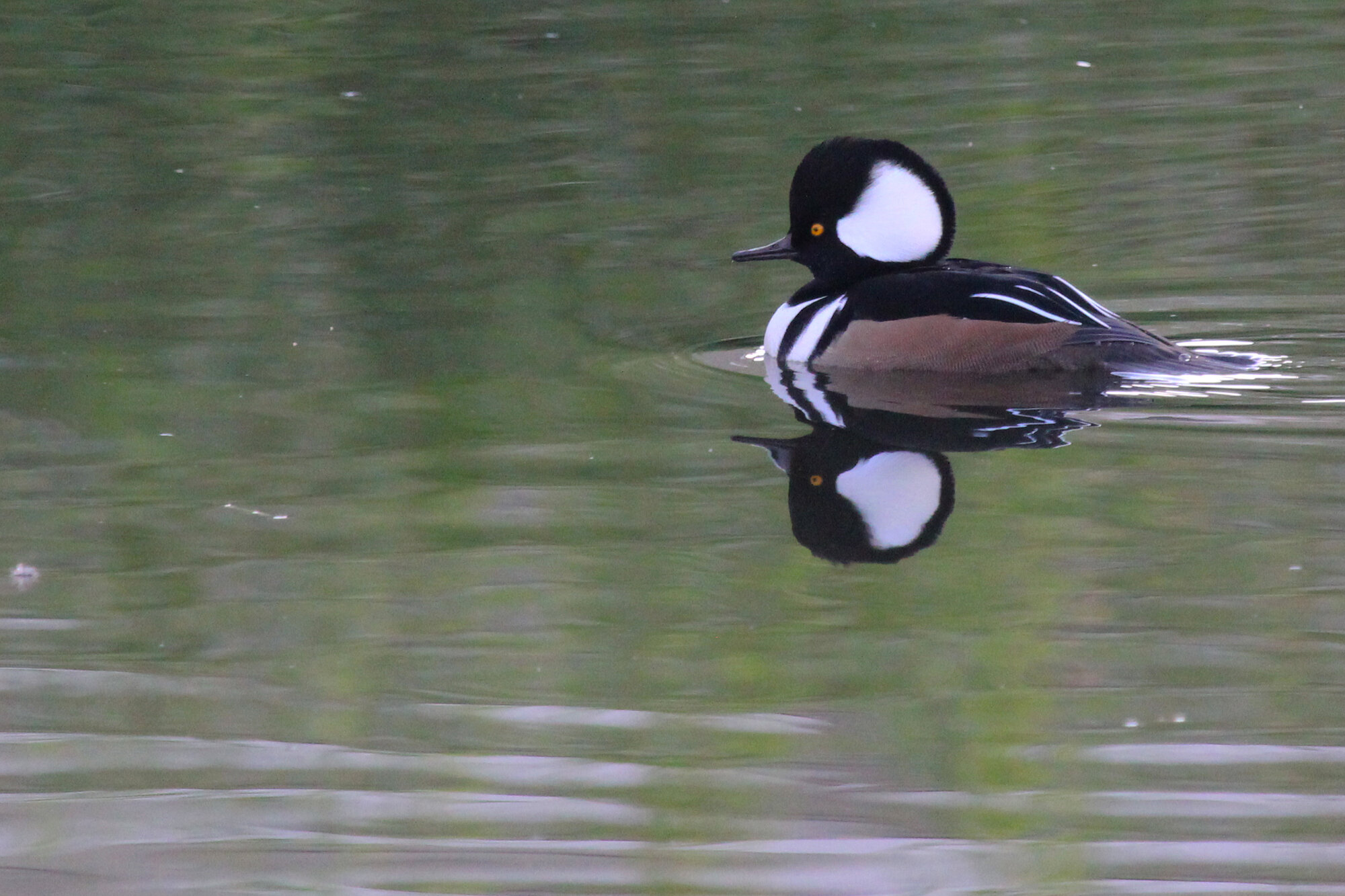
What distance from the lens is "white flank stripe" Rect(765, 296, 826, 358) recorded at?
24.7ft

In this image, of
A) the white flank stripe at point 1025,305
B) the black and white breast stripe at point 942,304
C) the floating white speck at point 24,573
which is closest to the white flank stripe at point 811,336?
the black and white breast stripe at point 942,304

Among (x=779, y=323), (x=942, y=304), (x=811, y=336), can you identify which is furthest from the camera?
(x=779, y=323)

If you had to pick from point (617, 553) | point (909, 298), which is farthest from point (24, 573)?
point (909, 298)

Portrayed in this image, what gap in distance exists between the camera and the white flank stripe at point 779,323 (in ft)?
24.7

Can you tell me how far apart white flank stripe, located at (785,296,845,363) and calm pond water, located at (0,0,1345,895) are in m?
0.29

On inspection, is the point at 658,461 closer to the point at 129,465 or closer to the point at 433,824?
the point at 129,465

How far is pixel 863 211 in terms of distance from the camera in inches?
302

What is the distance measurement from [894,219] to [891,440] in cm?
166

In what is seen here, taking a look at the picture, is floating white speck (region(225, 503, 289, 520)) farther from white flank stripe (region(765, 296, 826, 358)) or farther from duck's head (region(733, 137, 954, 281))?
duck's head (region(733, 137, 954, 281))

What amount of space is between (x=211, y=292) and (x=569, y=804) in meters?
5.31

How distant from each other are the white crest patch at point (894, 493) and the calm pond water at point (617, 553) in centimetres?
6

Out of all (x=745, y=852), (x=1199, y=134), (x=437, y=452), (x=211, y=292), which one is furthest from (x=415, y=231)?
(x=745, y=852)

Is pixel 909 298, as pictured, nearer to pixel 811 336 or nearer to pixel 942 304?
pixel 942 304

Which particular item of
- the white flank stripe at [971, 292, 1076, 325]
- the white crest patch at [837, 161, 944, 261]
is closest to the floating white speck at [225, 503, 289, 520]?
the white flank stripe at [971, 292, 1076, 325]
